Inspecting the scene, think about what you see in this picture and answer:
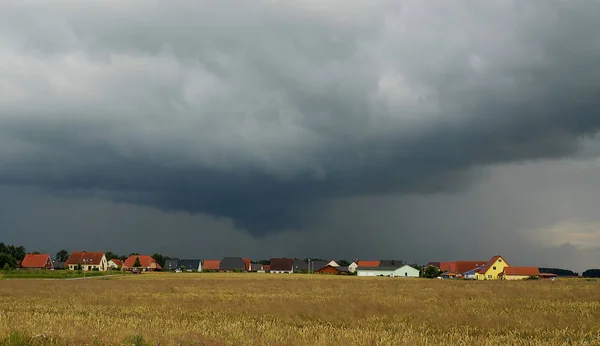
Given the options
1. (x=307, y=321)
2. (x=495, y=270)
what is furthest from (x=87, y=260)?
(x=307, y=321)

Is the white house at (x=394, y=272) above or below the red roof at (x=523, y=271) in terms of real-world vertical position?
below

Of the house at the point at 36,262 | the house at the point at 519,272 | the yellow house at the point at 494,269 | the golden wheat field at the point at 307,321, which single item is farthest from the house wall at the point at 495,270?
the house at the point at 36,262

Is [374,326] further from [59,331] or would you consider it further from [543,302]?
[543,302]

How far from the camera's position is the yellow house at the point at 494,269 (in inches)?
5541

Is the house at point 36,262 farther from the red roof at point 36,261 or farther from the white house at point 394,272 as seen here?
the white house at point 394,272

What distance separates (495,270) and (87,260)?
146376mm

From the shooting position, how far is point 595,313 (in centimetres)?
2841

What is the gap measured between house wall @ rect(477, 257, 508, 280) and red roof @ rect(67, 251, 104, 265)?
139435 millimetres

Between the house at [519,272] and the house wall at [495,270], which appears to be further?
the house wall at [495,270]

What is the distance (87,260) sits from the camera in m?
192

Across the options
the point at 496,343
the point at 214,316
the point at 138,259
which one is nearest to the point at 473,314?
the point at 496,343

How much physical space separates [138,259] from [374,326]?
613 ft

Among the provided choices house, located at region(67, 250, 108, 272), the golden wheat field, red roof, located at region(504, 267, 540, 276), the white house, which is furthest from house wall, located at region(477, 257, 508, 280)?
house, located at region(67, 250, 108, 272)

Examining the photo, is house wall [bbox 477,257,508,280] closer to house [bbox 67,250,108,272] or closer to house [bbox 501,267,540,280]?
house [bbox 501,267,540,280]
